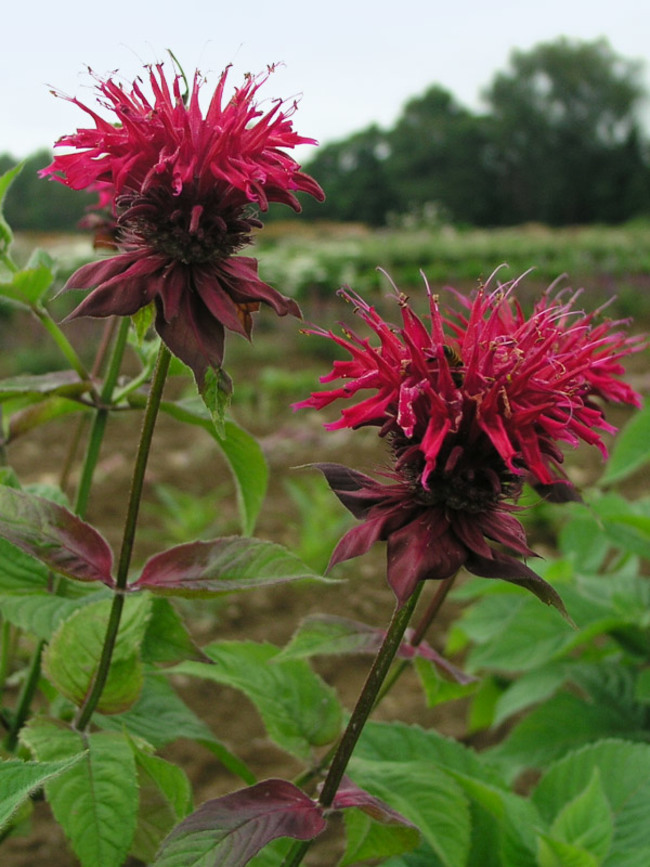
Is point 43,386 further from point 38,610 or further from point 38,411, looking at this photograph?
point 38,610

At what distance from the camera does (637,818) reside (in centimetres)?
114

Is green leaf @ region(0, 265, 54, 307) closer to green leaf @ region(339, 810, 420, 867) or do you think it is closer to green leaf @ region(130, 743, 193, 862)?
green leaf @ region(130, 743, 193, 862)

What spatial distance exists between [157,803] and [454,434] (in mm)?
708

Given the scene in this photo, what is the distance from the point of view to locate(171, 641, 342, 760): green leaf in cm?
99

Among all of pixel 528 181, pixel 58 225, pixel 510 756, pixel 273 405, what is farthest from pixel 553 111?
pixel 510 756

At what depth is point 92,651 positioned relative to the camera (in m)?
0.89

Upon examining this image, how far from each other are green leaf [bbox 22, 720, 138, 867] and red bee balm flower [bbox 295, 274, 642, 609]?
1.17 ft

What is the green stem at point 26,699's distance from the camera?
1043 mm

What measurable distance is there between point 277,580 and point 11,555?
0.35 m

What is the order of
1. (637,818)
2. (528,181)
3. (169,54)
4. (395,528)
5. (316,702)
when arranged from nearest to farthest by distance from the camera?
(395,528), (169,54), (316,702), (637,818), (528,181)

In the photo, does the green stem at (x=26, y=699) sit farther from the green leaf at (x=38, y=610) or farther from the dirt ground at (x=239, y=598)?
the dirt ground at (x=239, y=598)

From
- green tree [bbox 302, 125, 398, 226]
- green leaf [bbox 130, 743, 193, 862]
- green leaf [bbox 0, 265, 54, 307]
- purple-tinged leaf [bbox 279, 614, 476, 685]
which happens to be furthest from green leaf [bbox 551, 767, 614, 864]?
green tree [bbox 302, 125, 398, 226]

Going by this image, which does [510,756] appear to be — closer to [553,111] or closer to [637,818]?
[637,818]

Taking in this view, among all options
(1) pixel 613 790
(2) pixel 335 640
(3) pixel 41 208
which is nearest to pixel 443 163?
(3) pixel 41 208
